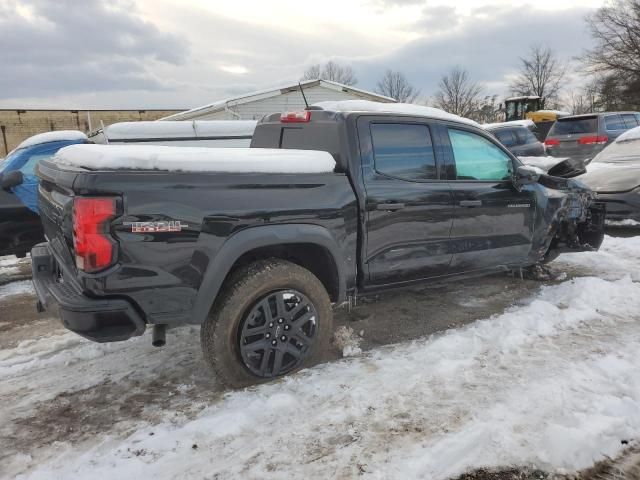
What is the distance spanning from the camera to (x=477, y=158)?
443 cm

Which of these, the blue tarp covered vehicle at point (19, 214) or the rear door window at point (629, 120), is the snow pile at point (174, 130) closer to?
the blue tarp covered vehicle at point (19, 214)

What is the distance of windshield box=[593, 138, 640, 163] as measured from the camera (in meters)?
8.55

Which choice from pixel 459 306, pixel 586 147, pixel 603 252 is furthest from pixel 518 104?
pixel 459 306

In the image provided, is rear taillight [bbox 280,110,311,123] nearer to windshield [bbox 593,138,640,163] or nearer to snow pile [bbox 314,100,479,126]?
snow pile [bbox 314,100,479,126]

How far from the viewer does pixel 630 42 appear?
36.2m

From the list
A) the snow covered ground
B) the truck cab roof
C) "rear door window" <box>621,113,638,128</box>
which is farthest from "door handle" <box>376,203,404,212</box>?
"rear door window" <box>621,113,638,128</box>

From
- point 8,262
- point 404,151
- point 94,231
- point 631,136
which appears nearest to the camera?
point 94,231

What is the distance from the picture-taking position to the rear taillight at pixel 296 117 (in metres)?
4.01

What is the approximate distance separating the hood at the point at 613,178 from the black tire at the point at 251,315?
20.8 ft

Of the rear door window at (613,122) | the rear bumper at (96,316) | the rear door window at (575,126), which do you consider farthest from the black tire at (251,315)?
the rear door window at (613,122)

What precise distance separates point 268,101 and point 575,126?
35.3ft

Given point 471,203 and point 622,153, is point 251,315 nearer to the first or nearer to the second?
point 471,203

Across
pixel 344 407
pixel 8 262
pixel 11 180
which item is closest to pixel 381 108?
pixel 344 407

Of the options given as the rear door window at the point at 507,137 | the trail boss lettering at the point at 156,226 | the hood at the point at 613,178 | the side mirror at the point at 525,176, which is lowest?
the hood at the point at 613,178
